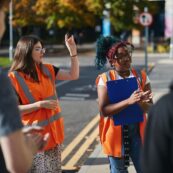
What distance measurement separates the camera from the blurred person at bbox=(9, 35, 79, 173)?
178 inches

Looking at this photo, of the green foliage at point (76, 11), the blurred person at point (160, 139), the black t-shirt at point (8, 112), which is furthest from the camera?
the green foliage at point (76, 11)

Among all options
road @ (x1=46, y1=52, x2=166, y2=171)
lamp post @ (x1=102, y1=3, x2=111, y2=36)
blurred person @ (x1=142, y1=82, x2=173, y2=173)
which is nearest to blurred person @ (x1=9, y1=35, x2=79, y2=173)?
blurred person @ (x1=142, y1=82, x2=173, y2=173)

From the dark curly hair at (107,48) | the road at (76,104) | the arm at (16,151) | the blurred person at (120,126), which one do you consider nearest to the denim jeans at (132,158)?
the blurred person at (120,126)

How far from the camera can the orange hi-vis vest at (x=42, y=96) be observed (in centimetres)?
452

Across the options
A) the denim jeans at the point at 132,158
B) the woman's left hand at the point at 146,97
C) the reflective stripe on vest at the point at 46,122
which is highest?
the woman's left hand at the point at 146,97

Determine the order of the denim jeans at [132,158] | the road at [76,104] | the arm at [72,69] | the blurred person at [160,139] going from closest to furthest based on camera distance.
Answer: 1. the blurred person at [160,139]
2. the denim jeans at [132,158]
3. the arm at [72,69]
4. the road at [76,104]

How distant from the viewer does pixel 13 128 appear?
7.37 ft

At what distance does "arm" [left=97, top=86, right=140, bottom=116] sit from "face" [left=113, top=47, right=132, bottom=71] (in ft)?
0.79

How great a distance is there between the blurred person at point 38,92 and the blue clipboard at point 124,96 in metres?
0.48

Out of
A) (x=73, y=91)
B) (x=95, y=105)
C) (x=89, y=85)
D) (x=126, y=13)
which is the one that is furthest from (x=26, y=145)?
(x=126, y=13)

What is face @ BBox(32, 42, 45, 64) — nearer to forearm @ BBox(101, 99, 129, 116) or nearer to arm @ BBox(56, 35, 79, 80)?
arm @ BBox(56, 35, 79, 80)

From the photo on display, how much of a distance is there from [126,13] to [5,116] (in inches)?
1565

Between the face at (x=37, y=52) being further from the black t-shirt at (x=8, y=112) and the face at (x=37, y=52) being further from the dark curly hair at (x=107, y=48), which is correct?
the black t-shirt at (x=8, y=112)

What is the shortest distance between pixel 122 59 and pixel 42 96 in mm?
706
